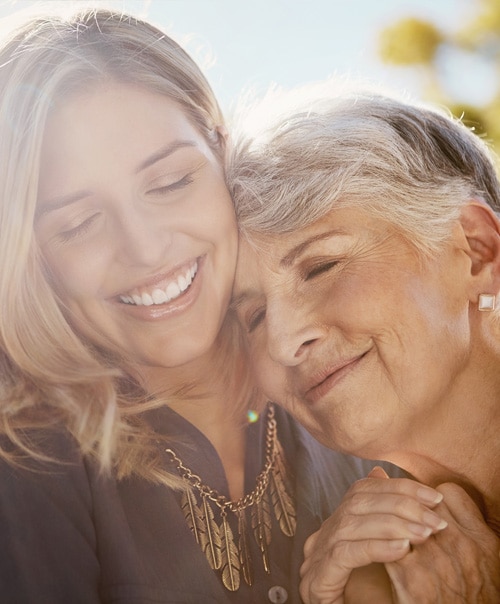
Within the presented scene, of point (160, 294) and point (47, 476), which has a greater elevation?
point (160, 294)

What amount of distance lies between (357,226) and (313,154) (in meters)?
0.17

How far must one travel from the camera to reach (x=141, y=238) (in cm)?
154

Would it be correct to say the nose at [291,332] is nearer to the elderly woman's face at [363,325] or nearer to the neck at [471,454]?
the elderly woman's face at [363,325]

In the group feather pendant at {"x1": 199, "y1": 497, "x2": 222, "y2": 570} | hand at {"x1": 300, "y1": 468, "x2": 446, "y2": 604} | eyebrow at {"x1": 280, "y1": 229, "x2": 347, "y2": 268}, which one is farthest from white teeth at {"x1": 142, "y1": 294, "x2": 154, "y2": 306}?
hand at {"x1": 300, "y1": 468, "x2": 446, "y2": 604}

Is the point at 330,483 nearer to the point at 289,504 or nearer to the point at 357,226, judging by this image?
the point at 289,504

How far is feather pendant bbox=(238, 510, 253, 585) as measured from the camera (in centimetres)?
154

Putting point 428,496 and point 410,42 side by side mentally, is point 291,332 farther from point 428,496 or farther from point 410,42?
point 410,42

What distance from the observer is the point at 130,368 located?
1.73 metres

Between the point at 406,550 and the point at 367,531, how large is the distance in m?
0.07

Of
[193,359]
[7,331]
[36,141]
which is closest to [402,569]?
[193,359]

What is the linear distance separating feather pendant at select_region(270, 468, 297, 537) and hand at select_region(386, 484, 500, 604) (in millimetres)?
296

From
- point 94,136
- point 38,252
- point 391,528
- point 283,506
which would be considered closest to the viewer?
point 391,528

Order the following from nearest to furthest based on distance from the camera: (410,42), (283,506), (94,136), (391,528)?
(391,528), (94,136), (283,506), (410,42)

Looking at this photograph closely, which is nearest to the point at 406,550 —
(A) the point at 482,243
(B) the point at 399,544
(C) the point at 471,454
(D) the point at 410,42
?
(B) the point at 399,544
